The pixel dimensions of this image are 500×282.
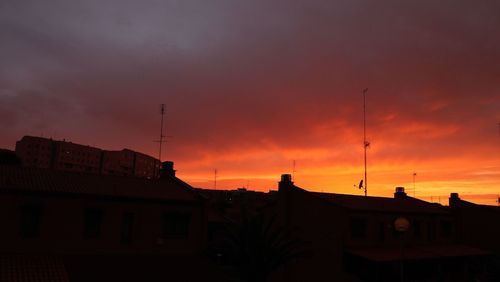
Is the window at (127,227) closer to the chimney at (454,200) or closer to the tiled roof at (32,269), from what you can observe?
the tiled roof at (32,269)

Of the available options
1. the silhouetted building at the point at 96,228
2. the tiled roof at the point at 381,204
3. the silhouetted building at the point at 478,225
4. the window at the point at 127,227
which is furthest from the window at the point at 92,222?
the silhouetted building at the point at 478,225

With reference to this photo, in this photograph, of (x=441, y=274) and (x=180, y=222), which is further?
(x=441, y=274)

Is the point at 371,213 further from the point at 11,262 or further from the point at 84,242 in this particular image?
the point at 11,262

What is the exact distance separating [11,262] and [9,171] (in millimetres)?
6634

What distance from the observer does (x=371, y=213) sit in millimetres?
38688

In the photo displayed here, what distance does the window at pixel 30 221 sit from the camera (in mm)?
26203

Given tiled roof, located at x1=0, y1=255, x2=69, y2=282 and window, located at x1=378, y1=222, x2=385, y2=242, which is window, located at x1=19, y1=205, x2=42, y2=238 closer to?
tiled roof, located at x1=0, y1=255, x2=69, y2=282

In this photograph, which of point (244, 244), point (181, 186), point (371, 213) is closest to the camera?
point (244, 244)

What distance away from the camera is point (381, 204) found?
43.2 metres

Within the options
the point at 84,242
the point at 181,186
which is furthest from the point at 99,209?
the point at 181,186

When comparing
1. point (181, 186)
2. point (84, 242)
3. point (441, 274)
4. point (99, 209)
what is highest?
point (181, 186)

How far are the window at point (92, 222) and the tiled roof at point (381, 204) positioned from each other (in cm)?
2041

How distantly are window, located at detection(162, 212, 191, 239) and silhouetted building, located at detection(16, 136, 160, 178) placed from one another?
5599 inches

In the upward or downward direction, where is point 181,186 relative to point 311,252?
upward
